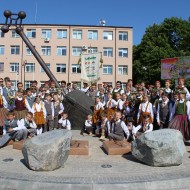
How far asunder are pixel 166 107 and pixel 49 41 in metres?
35.6

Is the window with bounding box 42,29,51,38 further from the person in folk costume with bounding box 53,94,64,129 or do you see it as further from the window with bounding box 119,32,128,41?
the person in folk costume with bounding box 53,94,64,129

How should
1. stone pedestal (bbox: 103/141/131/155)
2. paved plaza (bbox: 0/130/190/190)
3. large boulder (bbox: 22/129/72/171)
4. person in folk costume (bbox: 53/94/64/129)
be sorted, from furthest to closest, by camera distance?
person in folk costume (bbox: 53/94/64/129) → stone pedestal (bbox: 103/141/131/155) → large boulder (bbox: 22/129/72/171) → paved plaza (bbox: 0/130/190/190)

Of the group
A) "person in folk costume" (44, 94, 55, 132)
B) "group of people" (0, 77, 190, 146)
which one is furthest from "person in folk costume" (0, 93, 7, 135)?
"person in folk costume" (44, 94, 55, 132)

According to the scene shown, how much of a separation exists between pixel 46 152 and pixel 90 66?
12913 millimetres

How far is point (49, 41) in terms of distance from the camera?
43.8 meters

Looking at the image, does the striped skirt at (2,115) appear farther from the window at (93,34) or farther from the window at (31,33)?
the window at (31,33)

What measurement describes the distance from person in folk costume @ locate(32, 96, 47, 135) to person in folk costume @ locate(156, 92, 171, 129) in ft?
13.3

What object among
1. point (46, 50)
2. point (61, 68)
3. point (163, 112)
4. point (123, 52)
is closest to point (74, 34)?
point (46, 50)

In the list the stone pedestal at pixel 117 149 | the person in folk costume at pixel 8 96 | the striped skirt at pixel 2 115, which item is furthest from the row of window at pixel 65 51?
the stone pedestal at pixel 117 149

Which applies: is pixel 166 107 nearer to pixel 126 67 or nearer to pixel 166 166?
pixel 166 166

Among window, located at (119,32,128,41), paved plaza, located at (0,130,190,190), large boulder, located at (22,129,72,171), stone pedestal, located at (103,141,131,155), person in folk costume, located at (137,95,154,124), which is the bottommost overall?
paved plaza, located at (0,130,190,190)

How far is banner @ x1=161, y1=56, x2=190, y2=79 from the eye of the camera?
1022 inches

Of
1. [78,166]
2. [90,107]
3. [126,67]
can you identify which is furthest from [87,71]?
[126,67]

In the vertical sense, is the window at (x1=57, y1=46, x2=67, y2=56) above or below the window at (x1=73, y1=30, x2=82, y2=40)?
below
